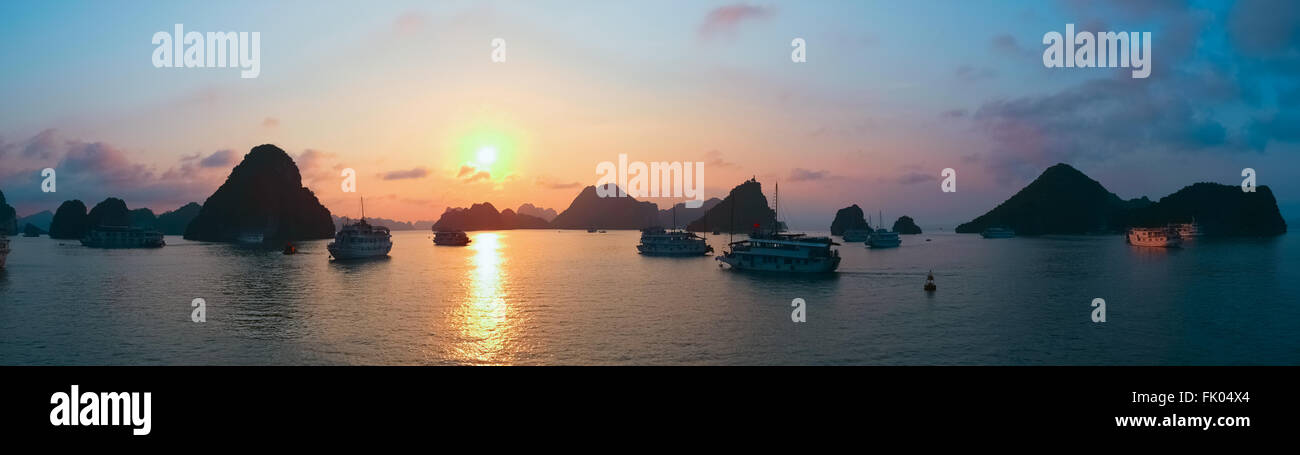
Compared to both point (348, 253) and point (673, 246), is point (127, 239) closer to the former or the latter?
point (348, 253)

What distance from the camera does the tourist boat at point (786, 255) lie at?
83000 mm

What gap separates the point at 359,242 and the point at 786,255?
7909 cm

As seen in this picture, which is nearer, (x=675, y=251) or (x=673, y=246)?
(x=675, y=251)

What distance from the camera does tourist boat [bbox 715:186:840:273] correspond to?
83.0 meters

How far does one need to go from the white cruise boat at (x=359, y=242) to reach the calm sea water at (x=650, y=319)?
31.7 meters

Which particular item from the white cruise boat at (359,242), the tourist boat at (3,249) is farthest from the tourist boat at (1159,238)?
the tourist boat at (3,249)

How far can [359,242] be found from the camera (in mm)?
119000

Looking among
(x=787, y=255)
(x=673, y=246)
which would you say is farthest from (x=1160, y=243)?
(x=787, y=255)

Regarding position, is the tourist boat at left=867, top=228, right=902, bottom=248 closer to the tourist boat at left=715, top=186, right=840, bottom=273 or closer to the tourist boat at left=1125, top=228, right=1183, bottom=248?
the tourist boat at left=1125, top=228, right=1183, bottom=248

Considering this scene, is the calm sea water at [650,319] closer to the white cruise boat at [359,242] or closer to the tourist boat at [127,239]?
the white cruise boat at [359,242]
